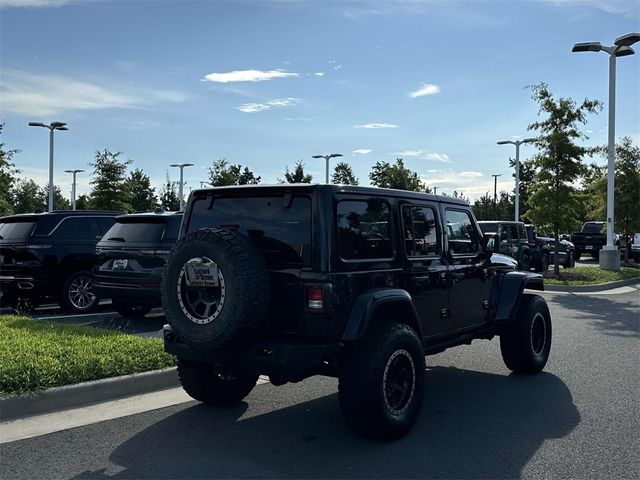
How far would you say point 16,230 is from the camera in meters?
10.6

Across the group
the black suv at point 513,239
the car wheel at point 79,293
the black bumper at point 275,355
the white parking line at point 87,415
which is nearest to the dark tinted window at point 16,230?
the car wheel at point 79,293

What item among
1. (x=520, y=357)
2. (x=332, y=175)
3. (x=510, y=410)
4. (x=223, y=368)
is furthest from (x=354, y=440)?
(x=332, y=175)

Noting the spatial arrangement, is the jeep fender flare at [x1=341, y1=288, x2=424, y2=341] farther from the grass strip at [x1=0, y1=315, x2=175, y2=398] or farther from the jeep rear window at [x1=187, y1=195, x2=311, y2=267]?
the grass strip at [x1=0, y1=315, x2=175, y2=398]

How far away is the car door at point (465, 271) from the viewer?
232 inches

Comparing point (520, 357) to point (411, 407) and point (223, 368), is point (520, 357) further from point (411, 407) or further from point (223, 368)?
point (223, 368)

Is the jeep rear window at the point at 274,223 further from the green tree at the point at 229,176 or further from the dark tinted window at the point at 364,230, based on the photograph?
the green tree at the point at 229,176

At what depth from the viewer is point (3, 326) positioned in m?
7.96

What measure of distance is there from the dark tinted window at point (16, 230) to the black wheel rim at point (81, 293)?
3.64ft

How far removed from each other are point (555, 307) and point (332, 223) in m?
9.49

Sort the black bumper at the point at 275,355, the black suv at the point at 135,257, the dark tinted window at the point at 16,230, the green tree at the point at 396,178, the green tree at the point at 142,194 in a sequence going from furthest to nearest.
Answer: the green tree at the point at 142,194
the green tree at the point at 396,178
the dark tinted window at the point at 16,230
the black suv at the point at 135,257
the black bumper at the point at 275,355

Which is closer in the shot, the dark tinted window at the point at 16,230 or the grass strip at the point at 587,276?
the dark tinted window at the point at 16,230

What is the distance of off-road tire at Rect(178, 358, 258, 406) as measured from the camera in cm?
539

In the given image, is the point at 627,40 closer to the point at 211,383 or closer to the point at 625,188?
the point at 625,188

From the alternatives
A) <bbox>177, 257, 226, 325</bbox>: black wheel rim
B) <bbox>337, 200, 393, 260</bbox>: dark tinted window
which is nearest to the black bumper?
<bbox>177, 257, 226, 325</bbox>: black wheel rim
